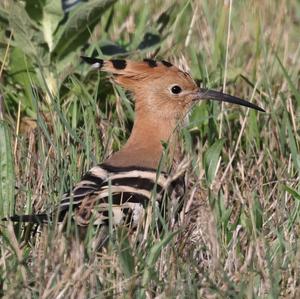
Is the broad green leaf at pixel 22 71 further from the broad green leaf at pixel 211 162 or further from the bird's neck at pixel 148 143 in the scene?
the broad green leaf at pixel 211 162

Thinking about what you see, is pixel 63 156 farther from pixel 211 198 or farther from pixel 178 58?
pixel 178 58

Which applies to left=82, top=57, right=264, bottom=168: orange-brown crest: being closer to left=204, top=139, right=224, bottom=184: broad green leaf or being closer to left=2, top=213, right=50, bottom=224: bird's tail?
left=204, top=139, right=224, bottom=184: broad green leaf

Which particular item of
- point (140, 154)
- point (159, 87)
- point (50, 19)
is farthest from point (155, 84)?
point (50, 19)

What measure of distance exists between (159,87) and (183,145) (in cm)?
27

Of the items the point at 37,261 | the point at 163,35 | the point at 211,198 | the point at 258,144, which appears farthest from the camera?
the point at 163,35

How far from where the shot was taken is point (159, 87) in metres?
4.14

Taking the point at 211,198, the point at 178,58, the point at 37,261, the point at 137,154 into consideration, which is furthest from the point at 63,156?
the point at 178,58

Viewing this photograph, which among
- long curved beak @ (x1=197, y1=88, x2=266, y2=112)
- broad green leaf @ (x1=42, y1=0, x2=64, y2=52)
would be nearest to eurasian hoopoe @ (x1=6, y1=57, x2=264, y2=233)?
long curved beak @ (x1=197, y1=88, x2=266, y2=112)

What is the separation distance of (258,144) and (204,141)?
0.80ft

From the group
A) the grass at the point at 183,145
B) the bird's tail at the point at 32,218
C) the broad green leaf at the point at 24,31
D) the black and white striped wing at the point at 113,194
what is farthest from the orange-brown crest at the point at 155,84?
the bird's tail at the point at 32,218

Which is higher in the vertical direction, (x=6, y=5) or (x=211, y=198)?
(x=6, y=5)

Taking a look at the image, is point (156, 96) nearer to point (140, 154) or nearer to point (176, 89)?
point (176, 89)

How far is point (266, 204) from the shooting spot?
3.77 metres

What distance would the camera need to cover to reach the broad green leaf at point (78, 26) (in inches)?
165
